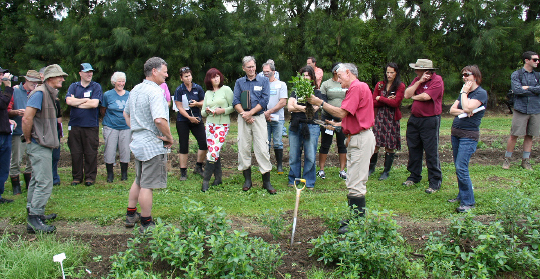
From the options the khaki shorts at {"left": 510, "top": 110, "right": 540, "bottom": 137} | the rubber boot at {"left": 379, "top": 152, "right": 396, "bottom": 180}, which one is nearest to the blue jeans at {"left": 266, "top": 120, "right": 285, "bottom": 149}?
the rubber boot at {"left": 379, "top": 152, "right": 396, "bottom": 180}

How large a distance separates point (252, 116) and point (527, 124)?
5.18 m

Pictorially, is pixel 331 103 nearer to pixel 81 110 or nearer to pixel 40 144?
pixel 81 110

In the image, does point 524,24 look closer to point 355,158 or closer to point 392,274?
point 355,158

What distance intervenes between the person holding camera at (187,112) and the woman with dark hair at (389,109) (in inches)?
123

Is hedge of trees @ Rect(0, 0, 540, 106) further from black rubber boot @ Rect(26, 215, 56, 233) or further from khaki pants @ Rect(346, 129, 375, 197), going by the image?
khaki pants @ Rect(346, 129, 375, 197)

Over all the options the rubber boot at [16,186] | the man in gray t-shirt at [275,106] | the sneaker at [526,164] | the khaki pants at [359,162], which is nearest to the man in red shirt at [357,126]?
the khaki pants at [359,162]

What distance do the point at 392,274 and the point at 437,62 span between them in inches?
→ 576

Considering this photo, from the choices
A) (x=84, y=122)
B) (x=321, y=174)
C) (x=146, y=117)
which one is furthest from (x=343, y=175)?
(x=84, y=122)

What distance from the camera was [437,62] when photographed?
Result: 16344 mm

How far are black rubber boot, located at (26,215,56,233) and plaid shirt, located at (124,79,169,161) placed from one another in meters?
1.42

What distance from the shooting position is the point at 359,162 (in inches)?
182

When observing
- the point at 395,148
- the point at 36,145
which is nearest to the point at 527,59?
the point at 395,148

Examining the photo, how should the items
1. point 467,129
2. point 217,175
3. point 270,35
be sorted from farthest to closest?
point 270,35
point 217,175
point 467,129

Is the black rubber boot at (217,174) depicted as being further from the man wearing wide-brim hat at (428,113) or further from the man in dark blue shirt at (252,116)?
the man wearing wide-brim hat at (428,113)
